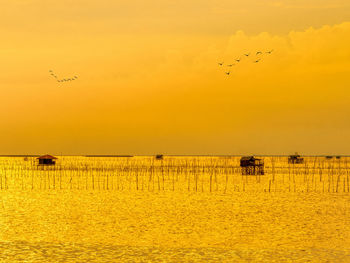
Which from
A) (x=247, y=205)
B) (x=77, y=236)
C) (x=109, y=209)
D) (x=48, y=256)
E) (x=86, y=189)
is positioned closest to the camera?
(x=48, y=256)

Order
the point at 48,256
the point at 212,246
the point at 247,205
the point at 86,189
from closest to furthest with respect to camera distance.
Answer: the point at 48,256, the point at 212,246, the point at 247,205, the point at 86,189

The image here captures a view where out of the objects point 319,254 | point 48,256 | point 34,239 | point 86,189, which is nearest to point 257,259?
point 319,254

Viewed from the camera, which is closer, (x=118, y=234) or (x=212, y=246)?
(x=212, y=246)

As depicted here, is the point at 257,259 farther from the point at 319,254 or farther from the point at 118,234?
the point at 118,234

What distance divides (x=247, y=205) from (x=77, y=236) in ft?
32.5

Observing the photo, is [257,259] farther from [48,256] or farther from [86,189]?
[86,189]

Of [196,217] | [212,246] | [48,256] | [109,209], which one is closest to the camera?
[48,256]

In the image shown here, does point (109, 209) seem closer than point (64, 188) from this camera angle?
Yes

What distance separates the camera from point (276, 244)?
13883 mm

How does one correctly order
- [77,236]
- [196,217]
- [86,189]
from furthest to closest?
[86,189] < [196,217] < [77,236]

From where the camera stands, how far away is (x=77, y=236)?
14.9 metres

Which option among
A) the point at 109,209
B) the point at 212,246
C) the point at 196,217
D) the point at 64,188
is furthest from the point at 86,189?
the point at 212,246

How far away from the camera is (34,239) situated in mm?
14211

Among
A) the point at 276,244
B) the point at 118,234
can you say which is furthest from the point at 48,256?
the point at 276,244
